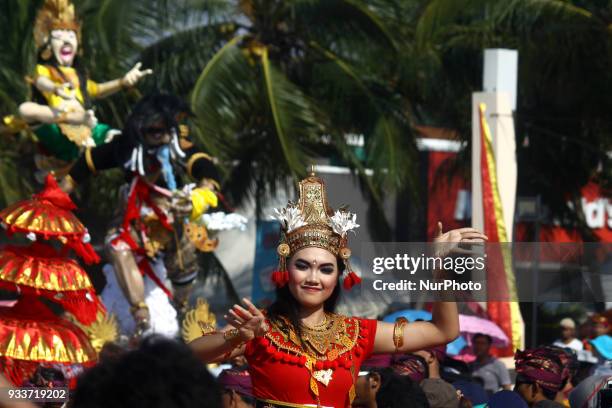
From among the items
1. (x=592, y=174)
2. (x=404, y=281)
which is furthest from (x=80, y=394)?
(x=592, y=174)

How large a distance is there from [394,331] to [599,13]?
390 inches

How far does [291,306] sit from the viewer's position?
15.7 feet

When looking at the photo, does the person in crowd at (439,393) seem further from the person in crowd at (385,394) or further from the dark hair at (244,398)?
the dark hair at (244,398)

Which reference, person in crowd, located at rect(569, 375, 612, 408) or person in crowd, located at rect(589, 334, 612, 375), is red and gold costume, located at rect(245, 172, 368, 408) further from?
person in crowd, located at rect(589, 334, 612, 375)

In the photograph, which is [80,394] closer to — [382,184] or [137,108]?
[137,108]

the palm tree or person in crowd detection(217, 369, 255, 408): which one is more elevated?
the palm tree

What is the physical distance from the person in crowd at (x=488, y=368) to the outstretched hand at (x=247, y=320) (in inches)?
170

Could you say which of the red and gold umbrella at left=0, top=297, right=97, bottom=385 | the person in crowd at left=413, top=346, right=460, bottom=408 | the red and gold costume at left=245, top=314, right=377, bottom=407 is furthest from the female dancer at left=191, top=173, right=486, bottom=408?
the red and gold umbrella at left=0, top=297, right=97, bottom=385

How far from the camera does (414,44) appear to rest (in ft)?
45.7

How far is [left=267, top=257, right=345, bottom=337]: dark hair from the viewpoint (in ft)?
15.6

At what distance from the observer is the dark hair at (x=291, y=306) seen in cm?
477

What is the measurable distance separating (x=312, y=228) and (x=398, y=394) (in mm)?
1107

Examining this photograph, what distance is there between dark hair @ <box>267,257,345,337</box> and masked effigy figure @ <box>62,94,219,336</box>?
373 centimetres

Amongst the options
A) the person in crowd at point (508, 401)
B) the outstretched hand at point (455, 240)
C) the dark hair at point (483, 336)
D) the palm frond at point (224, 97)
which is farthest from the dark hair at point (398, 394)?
the palm frond at point (224, 97)
